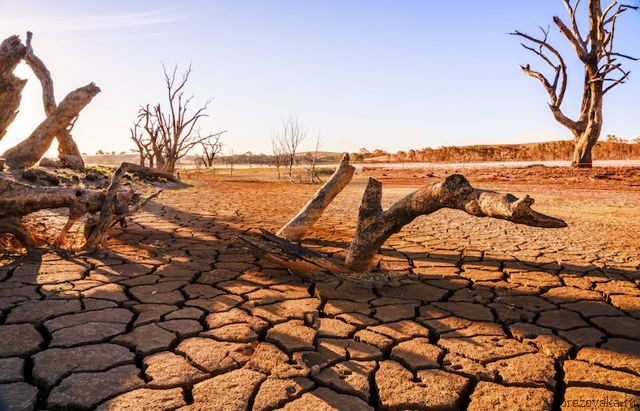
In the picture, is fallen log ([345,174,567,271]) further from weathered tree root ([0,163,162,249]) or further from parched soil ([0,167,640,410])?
weathered tree root ([0,163,162,249])

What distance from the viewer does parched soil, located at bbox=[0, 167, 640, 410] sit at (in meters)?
1.95

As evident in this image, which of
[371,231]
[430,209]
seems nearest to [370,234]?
[371,231]

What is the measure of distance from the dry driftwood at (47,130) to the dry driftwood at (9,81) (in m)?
4.72

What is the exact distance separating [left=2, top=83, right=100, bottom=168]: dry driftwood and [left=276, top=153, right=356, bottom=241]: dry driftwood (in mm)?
7189

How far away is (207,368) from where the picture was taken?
215 centimetres

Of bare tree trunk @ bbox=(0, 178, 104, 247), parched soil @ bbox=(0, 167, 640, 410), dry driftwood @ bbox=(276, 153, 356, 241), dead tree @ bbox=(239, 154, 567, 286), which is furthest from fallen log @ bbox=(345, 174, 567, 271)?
bare tree trunk @ bbox=(0, 178, 104, 247)

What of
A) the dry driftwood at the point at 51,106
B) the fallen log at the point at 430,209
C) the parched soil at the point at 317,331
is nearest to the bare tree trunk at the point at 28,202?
the parched soil at the point at 317,331

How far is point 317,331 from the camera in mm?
2627

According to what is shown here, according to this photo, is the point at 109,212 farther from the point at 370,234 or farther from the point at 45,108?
the point at 45,108

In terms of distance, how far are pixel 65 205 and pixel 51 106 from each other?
1104 centimetres

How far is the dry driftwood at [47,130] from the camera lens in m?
9.75

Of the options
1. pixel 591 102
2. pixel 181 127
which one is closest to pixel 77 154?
pixel 181 127

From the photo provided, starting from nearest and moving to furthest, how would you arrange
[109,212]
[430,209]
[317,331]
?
[317,331]
[430,209]
[109,212]

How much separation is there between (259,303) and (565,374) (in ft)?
6.39
